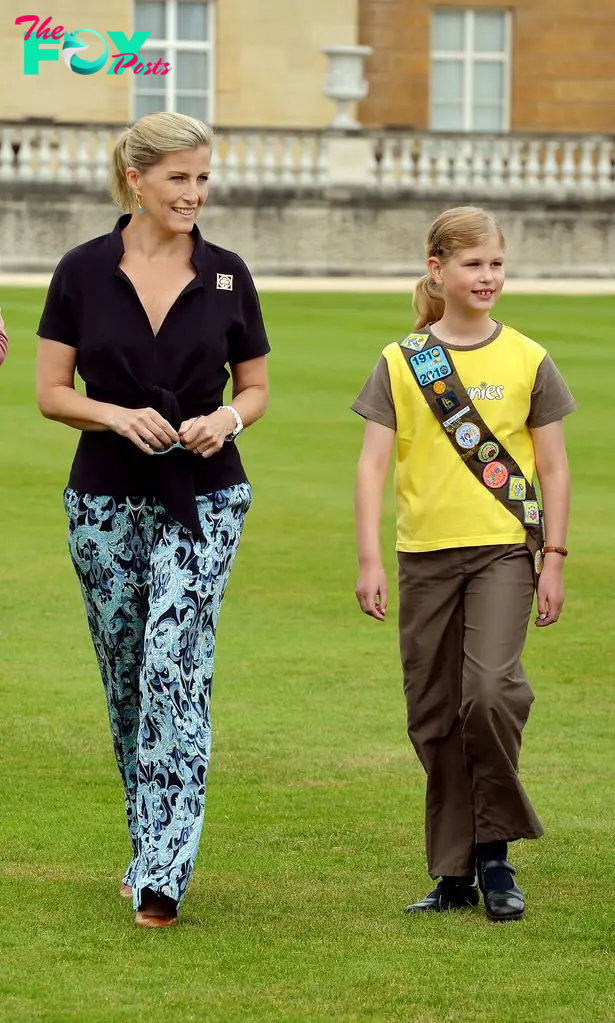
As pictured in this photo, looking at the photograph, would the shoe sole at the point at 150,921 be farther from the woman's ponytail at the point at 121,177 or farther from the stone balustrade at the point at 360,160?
the stone balustrade at the point at 360,160

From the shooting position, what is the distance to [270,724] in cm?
763

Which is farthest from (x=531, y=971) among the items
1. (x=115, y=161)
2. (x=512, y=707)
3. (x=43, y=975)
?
(x=115, y=161)

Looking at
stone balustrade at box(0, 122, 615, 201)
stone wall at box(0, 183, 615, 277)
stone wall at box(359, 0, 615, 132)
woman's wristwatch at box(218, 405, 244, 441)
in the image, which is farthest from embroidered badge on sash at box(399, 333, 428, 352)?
stone wall at box(359, 0, 615, 132)

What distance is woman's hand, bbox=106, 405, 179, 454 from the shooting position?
5.17 meters

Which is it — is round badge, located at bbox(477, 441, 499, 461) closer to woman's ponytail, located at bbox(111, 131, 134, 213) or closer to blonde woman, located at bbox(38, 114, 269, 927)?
blonde woman, located at bbox(38, 114, 269, 927)

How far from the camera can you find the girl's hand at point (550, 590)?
5367 millimetres

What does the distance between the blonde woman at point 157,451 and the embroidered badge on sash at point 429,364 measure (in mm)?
432

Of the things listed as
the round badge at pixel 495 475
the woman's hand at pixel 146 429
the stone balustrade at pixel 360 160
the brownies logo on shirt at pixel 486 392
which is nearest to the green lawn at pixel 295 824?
the round badge at pixel 495 475

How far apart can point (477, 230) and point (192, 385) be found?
2.61 ft

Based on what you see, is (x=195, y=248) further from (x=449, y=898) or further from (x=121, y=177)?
(x=449, y=898)

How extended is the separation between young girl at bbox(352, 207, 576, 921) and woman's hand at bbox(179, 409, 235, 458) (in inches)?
13.7

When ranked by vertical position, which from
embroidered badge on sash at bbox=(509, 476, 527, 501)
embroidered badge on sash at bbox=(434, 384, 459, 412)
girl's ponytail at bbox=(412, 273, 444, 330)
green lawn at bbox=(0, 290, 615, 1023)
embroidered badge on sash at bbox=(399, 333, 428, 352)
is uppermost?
girl's ponytail at bbox=(412, 273, 444, 330)

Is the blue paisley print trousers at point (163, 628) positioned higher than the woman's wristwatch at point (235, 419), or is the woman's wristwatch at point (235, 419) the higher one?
the woman's wristwatch at point (235, 419)

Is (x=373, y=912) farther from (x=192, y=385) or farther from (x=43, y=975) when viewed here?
(x=192, y=385)
